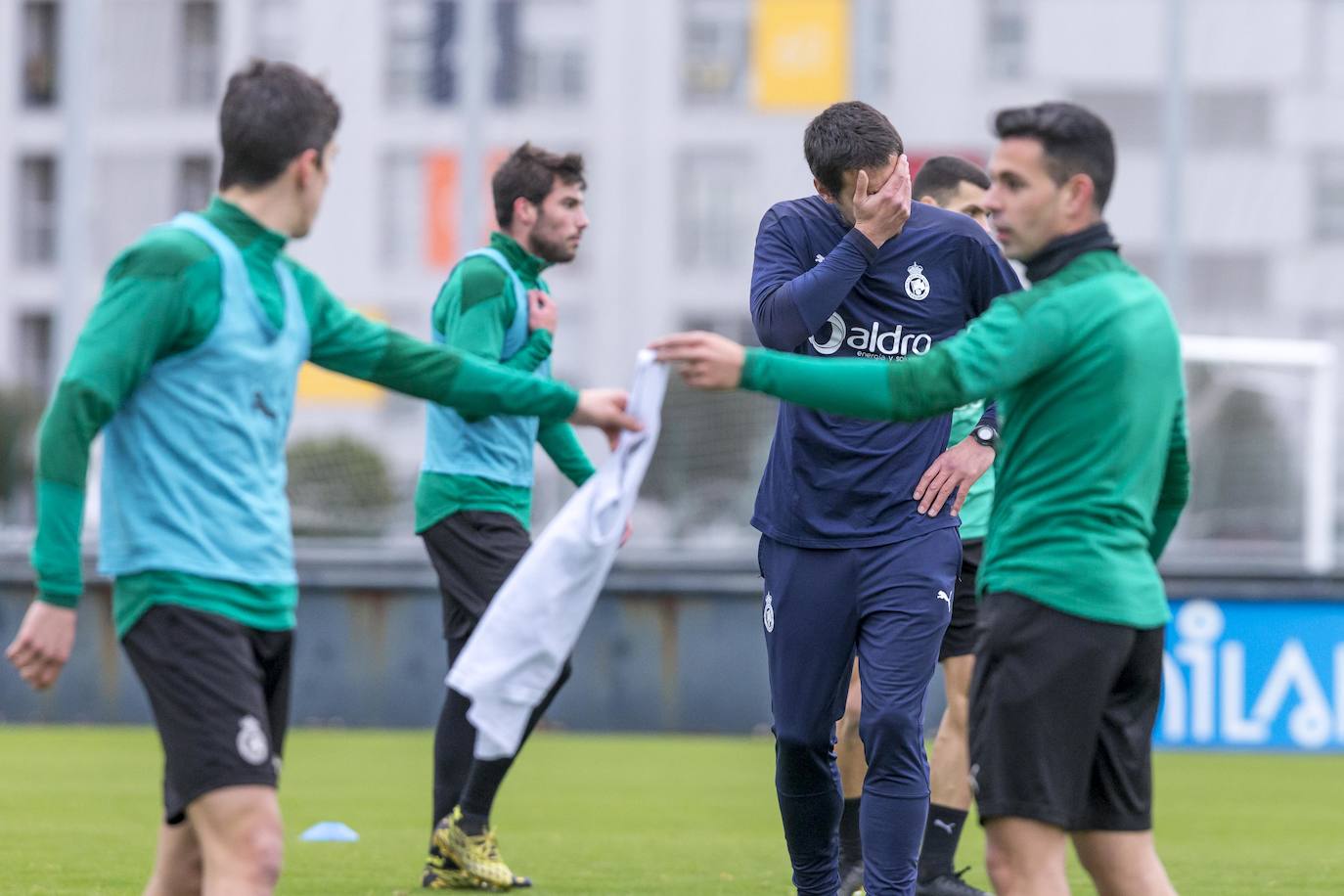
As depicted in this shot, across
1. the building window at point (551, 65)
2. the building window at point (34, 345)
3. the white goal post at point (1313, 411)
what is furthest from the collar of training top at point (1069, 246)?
the building window at point (34, 345)

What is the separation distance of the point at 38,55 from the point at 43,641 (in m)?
46.3

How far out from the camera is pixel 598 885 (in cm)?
728

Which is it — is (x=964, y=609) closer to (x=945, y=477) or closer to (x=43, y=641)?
(x=945, y=477)

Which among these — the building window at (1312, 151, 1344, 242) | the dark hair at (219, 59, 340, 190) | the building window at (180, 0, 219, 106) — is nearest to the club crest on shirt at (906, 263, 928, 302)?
the dark hair at (219, 59, 340, 190)

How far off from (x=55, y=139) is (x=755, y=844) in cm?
4238

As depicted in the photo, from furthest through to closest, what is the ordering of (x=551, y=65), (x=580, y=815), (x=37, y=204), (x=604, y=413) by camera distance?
(x=37, y=204)
(x=551, y=65)
(x=580, y=815)
(x=604, y=413)

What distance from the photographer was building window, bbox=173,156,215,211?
150 feet

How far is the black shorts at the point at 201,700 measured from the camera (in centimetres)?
429

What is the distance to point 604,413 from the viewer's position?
4848 millimetres

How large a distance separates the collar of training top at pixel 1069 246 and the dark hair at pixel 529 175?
10.3 ft

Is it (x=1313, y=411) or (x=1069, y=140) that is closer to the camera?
(x=1069, y=140)

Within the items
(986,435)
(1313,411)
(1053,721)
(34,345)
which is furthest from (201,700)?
(34,345)

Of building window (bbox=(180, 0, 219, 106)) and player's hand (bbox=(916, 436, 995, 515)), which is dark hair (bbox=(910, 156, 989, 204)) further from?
building window (bbox=(180, 0, 219, 106))

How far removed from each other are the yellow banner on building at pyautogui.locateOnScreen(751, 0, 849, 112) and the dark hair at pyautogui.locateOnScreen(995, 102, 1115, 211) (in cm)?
1641
